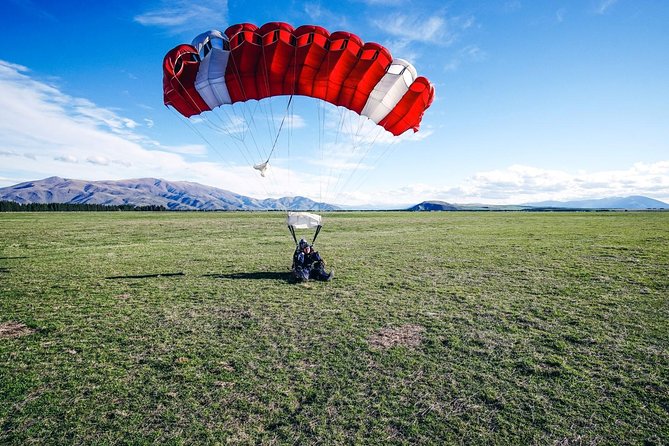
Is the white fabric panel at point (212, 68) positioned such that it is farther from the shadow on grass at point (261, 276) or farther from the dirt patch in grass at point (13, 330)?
the dirt patch in grass at point (13, 330)

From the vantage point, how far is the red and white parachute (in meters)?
11.4

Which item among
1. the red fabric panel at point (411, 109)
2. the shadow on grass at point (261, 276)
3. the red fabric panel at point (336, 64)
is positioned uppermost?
the red fabric panel at point (336, 64)

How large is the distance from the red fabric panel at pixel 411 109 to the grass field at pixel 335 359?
678 cm

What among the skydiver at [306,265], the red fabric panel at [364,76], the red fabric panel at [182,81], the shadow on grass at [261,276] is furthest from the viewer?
the shadow on grass at [261,276]

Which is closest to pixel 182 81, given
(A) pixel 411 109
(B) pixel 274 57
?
(B) pixel 274 57

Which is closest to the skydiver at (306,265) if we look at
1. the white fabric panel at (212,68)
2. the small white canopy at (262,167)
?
the small white canopy at (262,167)

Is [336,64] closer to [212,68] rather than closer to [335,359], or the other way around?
[212,68]

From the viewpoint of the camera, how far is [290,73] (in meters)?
13.0

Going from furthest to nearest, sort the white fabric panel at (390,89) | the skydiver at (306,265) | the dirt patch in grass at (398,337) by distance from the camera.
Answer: the skydiver at (306,265) → the white fabric panel at (390,89) → the dirt patch in grass at (398,337)

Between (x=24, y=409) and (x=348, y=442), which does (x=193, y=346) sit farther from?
(x=348, y=442)

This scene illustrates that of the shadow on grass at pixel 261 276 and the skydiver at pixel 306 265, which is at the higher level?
the skydiver at pixel 306 265

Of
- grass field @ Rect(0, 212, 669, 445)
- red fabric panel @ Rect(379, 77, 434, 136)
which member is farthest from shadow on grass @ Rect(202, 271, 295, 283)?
red fabric panel @ Rect(379, 77, 434, 136)

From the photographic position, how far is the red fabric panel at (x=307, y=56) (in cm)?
1142

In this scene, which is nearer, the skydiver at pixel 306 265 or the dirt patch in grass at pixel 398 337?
the dirt patch in grass at pixel 398 337
